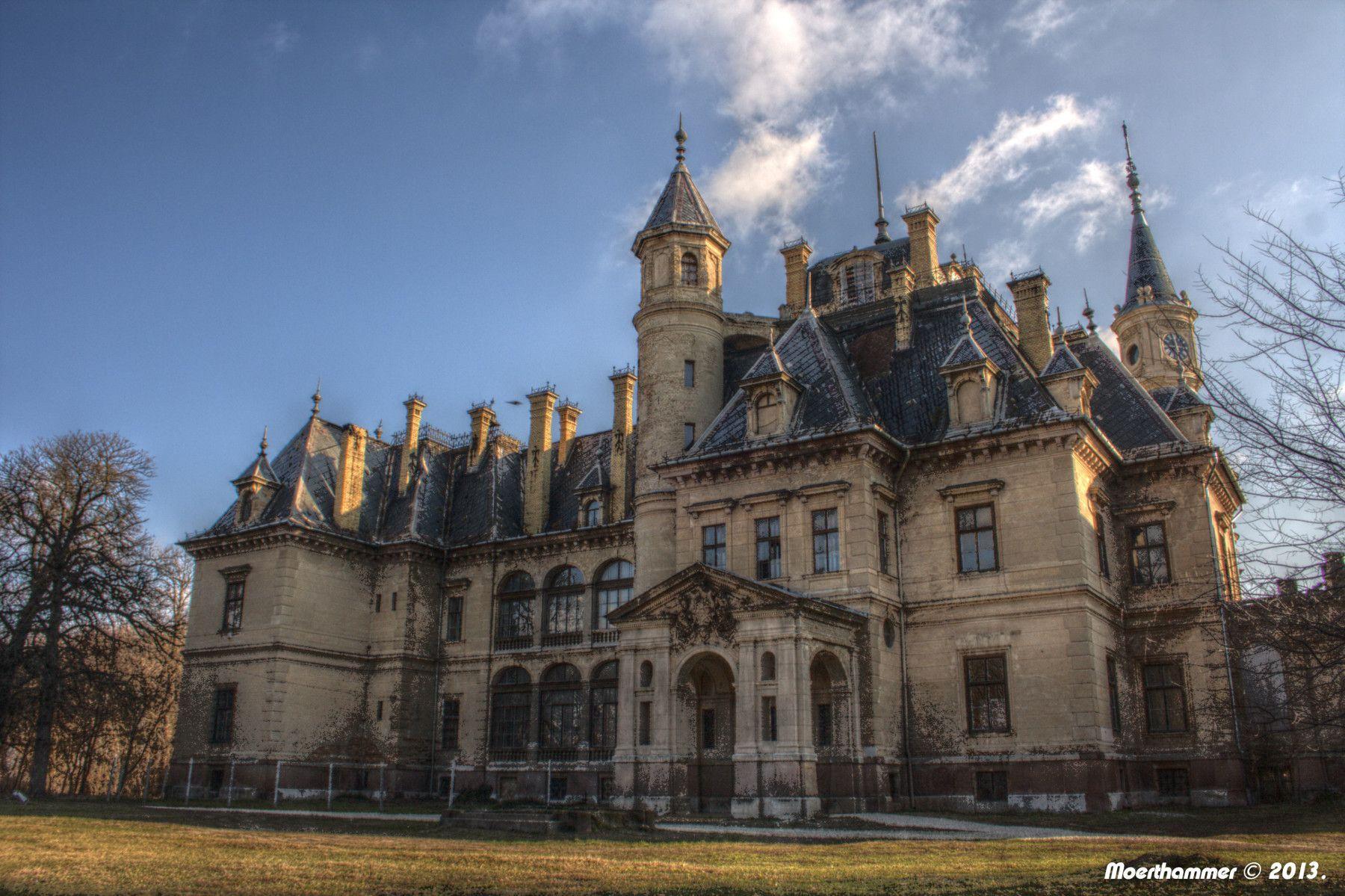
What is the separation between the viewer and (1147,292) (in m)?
43.4

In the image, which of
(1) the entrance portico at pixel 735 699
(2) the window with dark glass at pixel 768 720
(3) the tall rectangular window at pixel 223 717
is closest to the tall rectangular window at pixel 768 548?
(1) the entrance portico at pixel 735 699

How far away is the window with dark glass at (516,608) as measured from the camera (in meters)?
40.0

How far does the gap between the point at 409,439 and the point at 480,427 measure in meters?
2.93

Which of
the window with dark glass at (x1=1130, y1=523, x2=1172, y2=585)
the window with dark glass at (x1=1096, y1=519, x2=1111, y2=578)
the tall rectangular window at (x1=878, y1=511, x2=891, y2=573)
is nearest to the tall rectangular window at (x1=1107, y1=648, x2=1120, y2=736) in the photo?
the window with dark glass at (x1=1096, y1=519, x2=1111, y2=578)

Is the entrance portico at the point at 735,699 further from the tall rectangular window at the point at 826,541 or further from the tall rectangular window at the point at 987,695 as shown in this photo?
the tall rectangular window at the point at 987,695

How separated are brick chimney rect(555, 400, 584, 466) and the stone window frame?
1244 cm

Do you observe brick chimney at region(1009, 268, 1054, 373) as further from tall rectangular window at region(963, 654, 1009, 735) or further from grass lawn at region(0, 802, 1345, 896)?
grass lawn at region(0, 802, 1345, 896)

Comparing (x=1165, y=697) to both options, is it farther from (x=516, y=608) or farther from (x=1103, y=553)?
(x=516, y=608)

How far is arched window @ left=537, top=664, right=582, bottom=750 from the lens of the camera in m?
37.7

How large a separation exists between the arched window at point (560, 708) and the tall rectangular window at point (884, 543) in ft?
44.8

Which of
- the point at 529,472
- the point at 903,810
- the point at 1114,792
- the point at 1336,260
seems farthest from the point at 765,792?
the point at 529,472

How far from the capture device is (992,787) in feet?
88.9

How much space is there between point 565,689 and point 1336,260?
103 feet

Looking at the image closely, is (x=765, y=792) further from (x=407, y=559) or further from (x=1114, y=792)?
(x=407, y=559)
